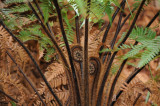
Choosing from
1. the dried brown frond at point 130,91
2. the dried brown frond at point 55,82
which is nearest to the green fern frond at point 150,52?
the dried brown frond at point 130,91

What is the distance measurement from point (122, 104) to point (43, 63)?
875 mm

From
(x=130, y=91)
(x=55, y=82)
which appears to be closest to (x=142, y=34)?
(x=130, y=91)

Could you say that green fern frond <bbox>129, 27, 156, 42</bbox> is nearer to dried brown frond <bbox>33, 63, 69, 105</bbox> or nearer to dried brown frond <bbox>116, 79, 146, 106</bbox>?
dried brown frond <bbox>116, 79, 146, 106</bbox>

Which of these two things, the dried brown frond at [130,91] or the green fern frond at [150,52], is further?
the dried brown frond at [130,91]

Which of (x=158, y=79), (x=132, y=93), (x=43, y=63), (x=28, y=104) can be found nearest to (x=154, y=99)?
(x=132, y=93)

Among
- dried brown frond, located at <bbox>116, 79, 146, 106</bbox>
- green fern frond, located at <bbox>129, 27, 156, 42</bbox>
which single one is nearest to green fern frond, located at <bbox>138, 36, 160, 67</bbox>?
green fern frond, located at <bbox>129, 27, 156, 42</bbox>

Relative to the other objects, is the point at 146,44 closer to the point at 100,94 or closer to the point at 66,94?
the point at 100,94

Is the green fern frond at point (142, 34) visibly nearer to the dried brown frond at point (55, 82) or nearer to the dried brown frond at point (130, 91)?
the dried brown frond at point (130, 91)

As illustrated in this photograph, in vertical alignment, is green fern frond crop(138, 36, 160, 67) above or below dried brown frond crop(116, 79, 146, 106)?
above

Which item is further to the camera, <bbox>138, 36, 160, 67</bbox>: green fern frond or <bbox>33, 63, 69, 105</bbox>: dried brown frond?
<bbox>33, 63, 69, 105</bbox>: dried brown frond

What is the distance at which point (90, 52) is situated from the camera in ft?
2.28

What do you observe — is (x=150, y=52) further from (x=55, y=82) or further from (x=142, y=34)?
(x=55, y=82)

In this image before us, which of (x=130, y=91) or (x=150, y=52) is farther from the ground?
(x=150, y=52)

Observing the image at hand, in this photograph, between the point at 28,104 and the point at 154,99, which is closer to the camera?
the point at 154,99
